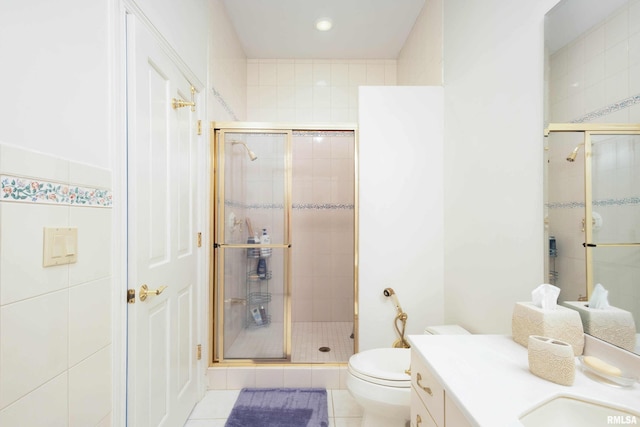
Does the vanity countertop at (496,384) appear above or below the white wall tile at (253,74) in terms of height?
below

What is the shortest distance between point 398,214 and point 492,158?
716 mm

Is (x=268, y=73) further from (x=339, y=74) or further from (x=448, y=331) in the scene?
(x=448, y=331)

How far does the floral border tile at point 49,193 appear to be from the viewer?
0.70 m

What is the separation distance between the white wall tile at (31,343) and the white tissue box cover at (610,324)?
158cm

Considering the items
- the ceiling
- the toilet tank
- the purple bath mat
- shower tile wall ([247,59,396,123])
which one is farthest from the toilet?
the ceiling

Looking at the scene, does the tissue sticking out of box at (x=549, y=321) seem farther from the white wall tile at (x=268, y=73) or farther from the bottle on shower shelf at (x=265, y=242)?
the white wall tile at (x=268, y=73)

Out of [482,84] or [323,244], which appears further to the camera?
[323,244]

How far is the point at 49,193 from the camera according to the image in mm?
812

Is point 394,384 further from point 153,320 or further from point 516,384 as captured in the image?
point 153,320

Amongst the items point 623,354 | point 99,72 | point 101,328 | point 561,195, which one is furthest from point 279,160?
point 623,354

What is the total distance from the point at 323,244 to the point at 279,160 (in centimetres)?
131

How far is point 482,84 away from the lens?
1629 mm

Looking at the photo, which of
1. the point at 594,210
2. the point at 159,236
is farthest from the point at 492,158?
the point at 159,236

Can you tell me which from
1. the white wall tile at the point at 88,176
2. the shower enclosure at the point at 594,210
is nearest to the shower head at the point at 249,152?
the white wall tile at the point at 88,176
